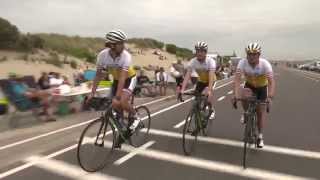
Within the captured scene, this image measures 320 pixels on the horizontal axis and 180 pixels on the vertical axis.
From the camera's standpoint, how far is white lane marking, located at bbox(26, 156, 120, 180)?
839 cm

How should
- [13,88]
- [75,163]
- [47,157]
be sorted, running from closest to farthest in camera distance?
[75,163] < [47,157] < [13,88]

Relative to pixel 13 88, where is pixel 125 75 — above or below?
above

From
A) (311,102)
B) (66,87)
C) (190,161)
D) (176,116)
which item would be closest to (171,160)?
(190,161)

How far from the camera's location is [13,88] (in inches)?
604

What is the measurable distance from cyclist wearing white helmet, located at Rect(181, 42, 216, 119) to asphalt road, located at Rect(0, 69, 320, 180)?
3.56ft

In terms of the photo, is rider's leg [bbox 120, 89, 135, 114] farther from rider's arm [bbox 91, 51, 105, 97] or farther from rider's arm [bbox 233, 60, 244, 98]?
rider's arm [bbox 233, 60, 244, 98]

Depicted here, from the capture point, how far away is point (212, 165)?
9.31m

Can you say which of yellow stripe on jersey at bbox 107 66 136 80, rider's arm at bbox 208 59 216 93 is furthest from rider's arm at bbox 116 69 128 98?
rider's arm at bbox 208 59 216 93

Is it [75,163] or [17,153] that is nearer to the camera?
[75,163]

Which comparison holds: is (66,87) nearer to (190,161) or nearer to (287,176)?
(190,161)

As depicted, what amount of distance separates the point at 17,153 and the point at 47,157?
851 mm

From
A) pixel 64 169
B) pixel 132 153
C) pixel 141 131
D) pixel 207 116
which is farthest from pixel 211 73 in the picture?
pixel 64 169

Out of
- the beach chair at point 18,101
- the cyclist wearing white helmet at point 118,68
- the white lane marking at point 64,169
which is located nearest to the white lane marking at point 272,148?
the cyclist wearing white helmet at point 118,68

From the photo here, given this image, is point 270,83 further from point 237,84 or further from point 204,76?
point 204,76
